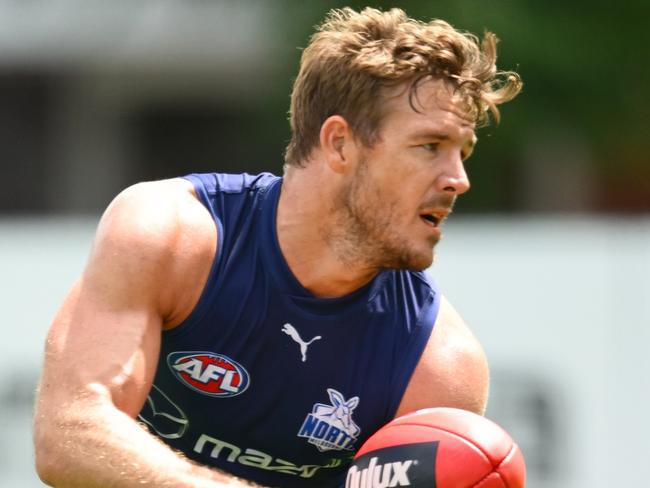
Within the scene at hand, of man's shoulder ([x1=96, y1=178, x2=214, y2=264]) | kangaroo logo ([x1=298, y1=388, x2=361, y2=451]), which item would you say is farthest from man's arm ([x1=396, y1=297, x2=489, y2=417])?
man's shoulder ([x1=96, y1=178, x2=214, y2=264])

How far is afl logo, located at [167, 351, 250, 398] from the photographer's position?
4645 mm

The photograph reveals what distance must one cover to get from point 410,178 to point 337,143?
0.98 ft

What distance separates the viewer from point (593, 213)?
15.7 metres

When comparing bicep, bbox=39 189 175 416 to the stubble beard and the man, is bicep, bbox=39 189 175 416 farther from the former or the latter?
the stubble beard

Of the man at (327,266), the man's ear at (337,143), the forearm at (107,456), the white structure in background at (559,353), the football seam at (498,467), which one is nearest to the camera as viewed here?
the forearm at (107,456)

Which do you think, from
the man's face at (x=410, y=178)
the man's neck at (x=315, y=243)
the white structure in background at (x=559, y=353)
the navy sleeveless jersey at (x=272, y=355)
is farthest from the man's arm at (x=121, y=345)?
the white structure in background at (x=559, y=353)

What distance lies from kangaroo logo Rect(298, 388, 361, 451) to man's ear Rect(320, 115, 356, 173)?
0.76 m

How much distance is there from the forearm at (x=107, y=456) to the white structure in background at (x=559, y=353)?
13.9 ft

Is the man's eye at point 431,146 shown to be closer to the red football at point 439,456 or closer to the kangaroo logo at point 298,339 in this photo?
the kangaroo logo at point 298,339

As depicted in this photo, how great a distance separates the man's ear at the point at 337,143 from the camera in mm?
4699

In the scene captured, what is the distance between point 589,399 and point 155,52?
9.74 metres

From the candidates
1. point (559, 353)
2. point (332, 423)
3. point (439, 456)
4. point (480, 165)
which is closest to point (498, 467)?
point (439, 456)

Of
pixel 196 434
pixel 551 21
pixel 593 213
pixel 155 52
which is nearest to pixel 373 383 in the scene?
pixel 196 434

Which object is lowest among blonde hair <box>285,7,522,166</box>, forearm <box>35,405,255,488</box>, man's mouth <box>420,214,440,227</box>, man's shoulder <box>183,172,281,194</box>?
forearm <box>35,405,255,488</box>
